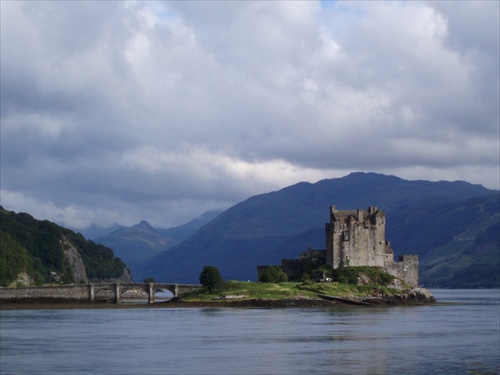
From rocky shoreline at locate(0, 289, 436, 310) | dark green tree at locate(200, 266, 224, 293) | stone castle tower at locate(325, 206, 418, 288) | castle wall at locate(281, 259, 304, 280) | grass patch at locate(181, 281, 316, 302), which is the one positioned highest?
stone castle tower at locate(325, 206, 418, 288)

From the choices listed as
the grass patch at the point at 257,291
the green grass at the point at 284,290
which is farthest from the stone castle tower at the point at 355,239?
the grass patch at the point at 257,291

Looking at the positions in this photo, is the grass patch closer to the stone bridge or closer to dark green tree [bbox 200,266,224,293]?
dark green tree [bbox 200,266,224,293]

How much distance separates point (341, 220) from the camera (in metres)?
163

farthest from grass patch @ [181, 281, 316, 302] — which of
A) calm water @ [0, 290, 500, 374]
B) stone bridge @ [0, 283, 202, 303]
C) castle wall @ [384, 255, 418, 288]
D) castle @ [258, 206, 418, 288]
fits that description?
castle wall @ [384, 255, 418, 288]

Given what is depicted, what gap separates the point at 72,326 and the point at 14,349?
27828 mm

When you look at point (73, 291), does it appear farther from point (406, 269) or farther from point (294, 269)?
point (406, 269)

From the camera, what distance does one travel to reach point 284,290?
148500 mm

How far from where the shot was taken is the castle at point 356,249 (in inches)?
6363

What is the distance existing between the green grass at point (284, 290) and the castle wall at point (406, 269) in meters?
9.15

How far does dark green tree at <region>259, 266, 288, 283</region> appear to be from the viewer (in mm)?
156875

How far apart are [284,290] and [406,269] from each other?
Answer: 2869cm

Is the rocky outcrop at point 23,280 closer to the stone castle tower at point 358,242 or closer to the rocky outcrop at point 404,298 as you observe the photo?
the stone castle tower at point 358,242

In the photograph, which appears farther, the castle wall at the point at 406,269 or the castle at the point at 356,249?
the castle wall at the point at 406,269

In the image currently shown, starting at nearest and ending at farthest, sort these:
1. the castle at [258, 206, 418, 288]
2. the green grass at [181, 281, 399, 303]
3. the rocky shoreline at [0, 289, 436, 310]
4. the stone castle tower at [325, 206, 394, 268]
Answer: the rocky shoreline at [0, 289, 436, 310] < the green grass at [181, 281, 399, 303] < the stone castle tower at [325, 206, 394, 268] < the castle at [258, 206, 418, 288]
